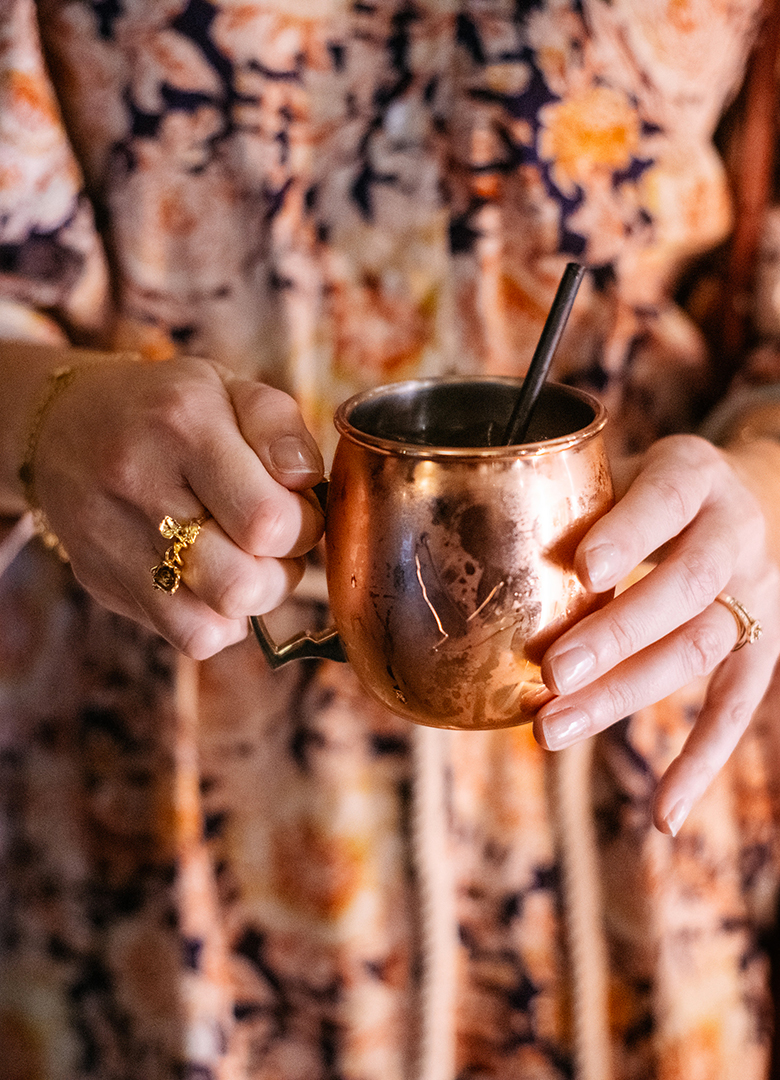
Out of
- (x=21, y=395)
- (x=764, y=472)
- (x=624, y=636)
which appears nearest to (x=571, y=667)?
(x=624, y=636)

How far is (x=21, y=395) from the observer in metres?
0.56

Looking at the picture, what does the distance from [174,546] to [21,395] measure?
197mm

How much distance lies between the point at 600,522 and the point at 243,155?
0.43 meters

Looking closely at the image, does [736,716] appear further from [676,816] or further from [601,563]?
[601,563]

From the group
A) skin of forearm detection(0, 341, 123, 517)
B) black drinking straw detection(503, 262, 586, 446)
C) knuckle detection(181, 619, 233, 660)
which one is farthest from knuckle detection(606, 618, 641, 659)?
skin of forearm detection(0, 341, 123, 517)

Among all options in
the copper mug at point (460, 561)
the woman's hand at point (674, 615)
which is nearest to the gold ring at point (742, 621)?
the woman's hand at point (674, 615)

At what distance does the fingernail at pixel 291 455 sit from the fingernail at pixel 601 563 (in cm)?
14

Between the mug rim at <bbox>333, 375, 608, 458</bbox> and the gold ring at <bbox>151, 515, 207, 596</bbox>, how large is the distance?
0.10m

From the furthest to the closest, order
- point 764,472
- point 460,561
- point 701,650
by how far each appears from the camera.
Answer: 1. point 764,472
2. point 701,650
3. point 460,561

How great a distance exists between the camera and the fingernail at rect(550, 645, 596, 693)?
0.39 metres

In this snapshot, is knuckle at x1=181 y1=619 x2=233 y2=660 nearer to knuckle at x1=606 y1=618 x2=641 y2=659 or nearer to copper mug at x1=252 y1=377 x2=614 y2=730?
copper mug at x1=252 y1=377 x2=614 y2=730

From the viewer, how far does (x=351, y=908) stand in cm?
72

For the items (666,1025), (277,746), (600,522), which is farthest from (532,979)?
(600,522)

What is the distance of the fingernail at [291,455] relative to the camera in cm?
42
